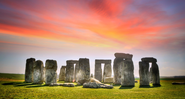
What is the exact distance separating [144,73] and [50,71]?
30.4 feet

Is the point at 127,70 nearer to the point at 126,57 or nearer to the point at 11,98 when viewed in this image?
the point at 126,57

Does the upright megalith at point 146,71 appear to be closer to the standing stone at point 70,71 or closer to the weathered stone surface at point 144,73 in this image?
the weathered stone surface at point 144,73

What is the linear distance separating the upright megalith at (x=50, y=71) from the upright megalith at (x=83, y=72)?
268cm

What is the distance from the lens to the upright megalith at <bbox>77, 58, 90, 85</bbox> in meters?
15.5

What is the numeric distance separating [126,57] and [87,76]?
6140mm

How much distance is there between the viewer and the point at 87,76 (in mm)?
15609

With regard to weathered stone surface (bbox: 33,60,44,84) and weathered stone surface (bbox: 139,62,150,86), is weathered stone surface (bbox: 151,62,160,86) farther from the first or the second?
weathered stone surface (bbox: 33,60,44,84)

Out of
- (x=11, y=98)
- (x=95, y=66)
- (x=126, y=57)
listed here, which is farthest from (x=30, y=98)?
(x=95, y=66)

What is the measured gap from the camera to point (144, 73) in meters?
14.7

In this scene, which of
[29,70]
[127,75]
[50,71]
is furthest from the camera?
[29,70]

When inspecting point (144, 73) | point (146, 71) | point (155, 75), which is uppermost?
point (146, 71)

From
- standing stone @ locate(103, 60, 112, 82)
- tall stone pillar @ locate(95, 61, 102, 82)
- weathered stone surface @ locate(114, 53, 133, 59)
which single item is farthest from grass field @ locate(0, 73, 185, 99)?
tall stone pillar @ locate(95, 61, 102, 82)

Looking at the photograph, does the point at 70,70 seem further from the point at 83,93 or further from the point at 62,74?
the point at 83,93

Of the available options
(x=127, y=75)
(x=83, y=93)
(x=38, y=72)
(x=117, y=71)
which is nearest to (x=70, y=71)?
(x=38, y=72)
